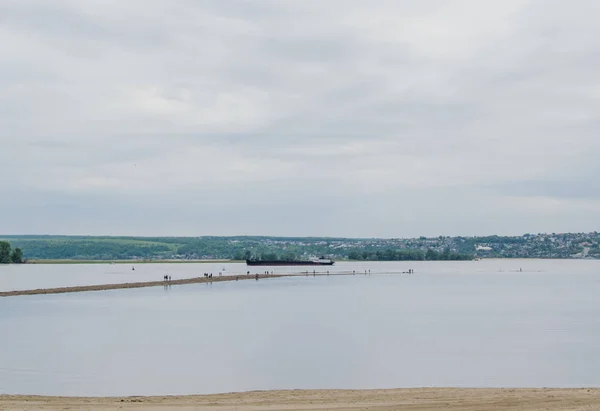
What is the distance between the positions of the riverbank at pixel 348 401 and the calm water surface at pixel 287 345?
3112 millimetres

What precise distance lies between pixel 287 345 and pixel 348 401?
15772mm

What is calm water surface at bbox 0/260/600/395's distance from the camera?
2383cm

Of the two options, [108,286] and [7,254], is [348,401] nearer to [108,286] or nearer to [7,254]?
[108,286]

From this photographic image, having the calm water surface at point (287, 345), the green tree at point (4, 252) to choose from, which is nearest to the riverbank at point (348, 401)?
the calm water surface at point (287, 345)

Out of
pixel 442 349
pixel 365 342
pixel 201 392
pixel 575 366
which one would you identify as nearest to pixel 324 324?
pixel 365 342

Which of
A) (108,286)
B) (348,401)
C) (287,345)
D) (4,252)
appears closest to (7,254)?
(4,252)

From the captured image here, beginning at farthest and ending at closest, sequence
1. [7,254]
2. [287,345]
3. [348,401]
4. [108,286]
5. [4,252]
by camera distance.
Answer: [7,254] → [4,252] → [108,286] → [287,345] → [348,401]

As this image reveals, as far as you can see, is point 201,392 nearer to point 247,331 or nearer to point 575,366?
point 575,366

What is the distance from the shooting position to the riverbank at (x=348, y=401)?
16.2 metres

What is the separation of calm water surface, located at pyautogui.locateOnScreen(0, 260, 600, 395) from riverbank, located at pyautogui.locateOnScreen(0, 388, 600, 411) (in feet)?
10.2

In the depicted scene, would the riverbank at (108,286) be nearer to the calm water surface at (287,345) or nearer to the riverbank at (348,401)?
the calm water surface at (287,345)

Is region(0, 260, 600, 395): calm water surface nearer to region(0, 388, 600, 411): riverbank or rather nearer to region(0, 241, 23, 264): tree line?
region(0, 388, 600, 411): riverbank

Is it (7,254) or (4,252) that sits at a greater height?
(4,252)

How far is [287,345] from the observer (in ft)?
109
